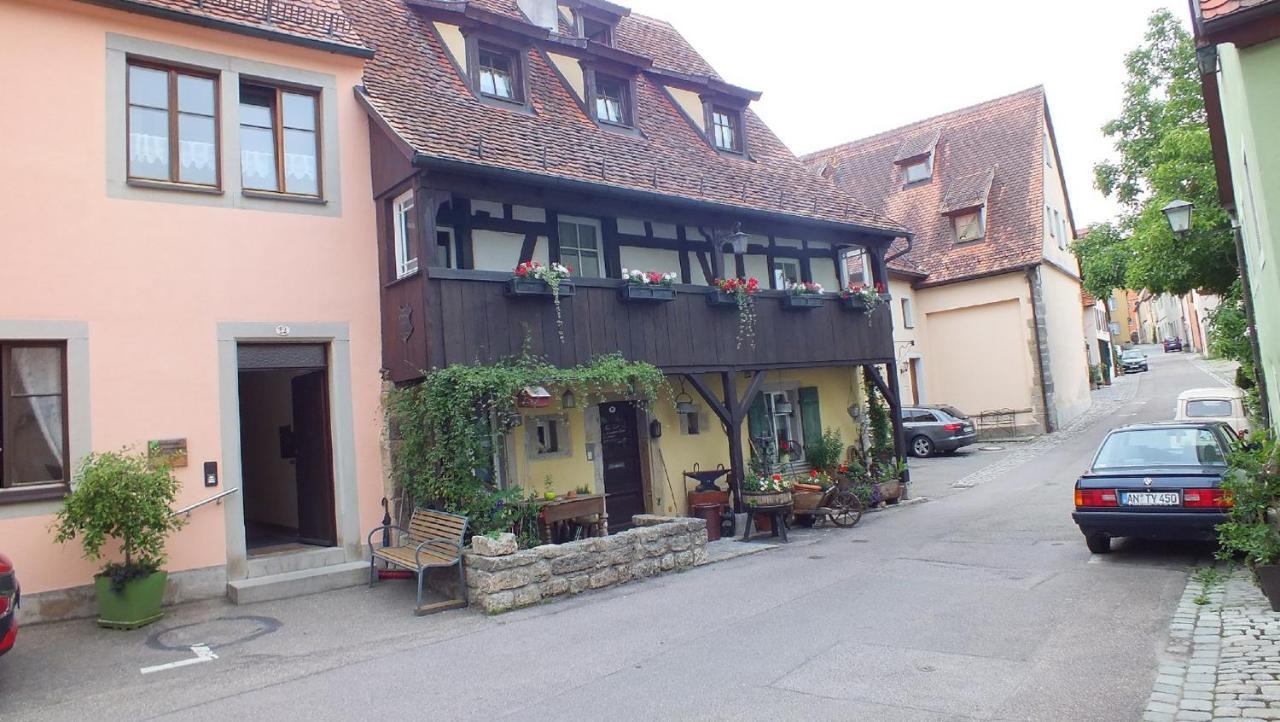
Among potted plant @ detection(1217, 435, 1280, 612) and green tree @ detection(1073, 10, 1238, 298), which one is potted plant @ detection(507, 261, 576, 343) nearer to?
potted plant @ detection(1217, 435, 1280, 612)

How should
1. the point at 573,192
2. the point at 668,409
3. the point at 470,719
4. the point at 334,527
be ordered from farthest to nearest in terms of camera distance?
the point at 668,409, the point at 573,192, the point at 334,527, the point at 470,719

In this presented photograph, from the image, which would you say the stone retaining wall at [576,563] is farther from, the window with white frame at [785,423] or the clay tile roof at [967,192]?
the clay tile roof at [967,192]

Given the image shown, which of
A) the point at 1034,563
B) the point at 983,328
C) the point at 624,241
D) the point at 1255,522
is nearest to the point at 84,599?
the point at 624,241

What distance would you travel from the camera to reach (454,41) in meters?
13.5

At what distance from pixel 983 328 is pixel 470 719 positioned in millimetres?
23428

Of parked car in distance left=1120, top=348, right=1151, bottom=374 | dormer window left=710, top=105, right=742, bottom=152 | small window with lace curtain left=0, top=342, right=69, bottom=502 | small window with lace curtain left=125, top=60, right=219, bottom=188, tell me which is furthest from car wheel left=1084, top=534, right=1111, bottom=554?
parked car in distance left=1120, top=348, right=1151, bottom=374

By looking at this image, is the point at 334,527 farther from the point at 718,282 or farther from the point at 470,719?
the point at 718,282

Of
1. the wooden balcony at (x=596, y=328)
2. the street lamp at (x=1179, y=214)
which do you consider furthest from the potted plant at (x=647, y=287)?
the street lamp at (x=1179, y=214)

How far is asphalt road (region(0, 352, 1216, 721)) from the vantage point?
5594 mm

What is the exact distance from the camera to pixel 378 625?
824 centimetres

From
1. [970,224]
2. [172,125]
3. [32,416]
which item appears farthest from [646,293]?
[970,224]

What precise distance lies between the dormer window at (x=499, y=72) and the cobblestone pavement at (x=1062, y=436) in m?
11.3

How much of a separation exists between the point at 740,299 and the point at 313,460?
6.71 m

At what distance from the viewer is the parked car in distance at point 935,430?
22.2 metres
